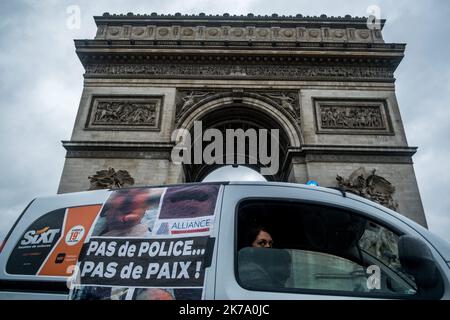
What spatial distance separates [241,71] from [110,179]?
311 inches

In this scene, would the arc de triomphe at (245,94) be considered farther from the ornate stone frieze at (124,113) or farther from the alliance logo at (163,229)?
the alliance logo at (163,229)

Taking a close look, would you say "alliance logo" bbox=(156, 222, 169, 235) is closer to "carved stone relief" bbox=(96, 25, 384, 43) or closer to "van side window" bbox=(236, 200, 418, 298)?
"van side window" bbox=(236, 200, 418, 298)

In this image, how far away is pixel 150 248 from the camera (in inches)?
60.5

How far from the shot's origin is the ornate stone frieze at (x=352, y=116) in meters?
11.4

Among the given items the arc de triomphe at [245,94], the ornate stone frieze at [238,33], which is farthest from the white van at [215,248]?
the ornate stone frieze at [238,33]

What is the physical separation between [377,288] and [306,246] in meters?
0.51

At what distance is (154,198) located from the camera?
5.87 ft

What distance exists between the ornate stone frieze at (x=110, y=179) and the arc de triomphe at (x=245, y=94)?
26 centimetres

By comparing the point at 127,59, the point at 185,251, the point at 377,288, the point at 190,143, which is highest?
the point at 127,59

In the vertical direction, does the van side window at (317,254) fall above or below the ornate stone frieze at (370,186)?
below
